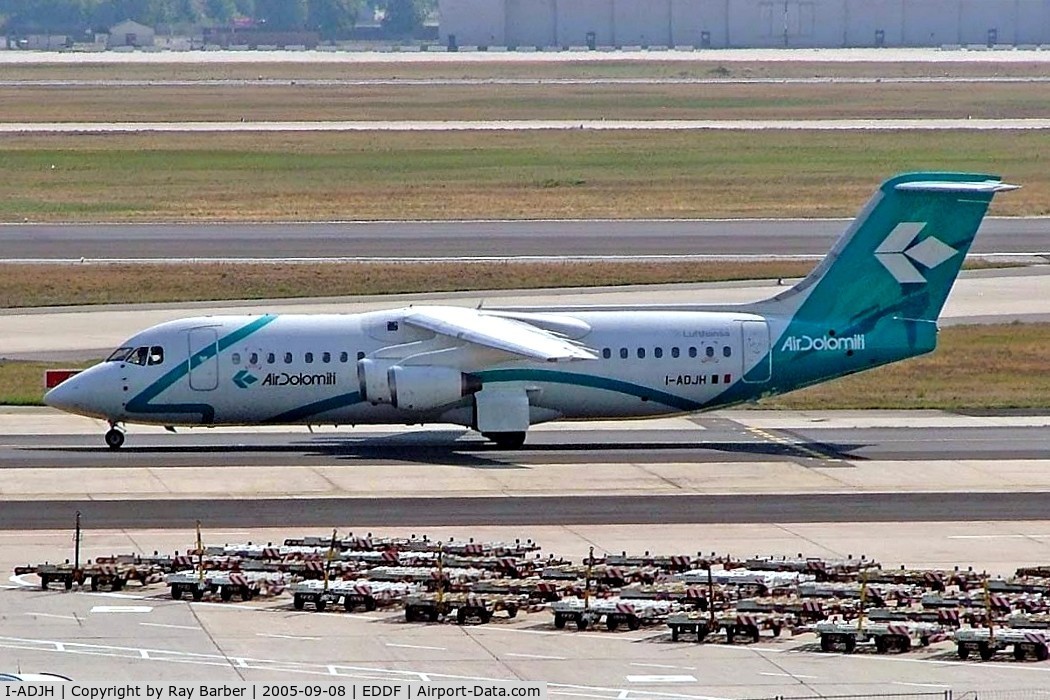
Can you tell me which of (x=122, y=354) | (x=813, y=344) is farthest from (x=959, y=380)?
(x=122, y=354)

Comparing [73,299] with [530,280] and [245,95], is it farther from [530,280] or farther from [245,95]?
[245,95]

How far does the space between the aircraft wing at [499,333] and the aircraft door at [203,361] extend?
4.64m

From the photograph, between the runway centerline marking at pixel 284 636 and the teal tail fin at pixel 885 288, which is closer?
the runway centerline marking at pixel 284 636

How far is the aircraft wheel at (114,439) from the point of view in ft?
156

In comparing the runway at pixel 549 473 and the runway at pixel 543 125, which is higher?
the runway at pixel 543 125

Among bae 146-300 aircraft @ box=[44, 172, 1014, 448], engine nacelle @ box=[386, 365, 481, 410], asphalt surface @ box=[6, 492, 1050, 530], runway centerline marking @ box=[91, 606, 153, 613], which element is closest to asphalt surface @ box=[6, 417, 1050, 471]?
bae 146-300 aircraft @ box=[44, 172, 1014, 448]

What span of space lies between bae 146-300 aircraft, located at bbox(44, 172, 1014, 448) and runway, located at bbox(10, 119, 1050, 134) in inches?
3513

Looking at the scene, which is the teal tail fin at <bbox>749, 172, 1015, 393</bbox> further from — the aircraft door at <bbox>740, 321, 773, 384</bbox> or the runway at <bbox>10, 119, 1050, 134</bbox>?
the runway at <bbox>10, 119, 1050, 134</bbox>

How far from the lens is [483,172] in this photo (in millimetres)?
114500

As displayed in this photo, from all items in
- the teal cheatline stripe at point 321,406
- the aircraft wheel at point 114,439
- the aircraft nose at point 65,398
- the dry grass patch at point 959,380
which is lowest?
the dry grass patch at point 959,380

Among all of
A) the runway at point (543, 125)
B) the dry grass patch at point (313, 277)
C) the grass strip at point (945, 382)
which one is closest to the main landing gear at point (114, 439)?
the grass strip at point (945, 382)

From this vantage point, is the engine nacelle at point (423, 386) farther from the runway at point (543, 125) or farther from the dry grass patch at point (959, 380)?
the runway at point (543, 125)

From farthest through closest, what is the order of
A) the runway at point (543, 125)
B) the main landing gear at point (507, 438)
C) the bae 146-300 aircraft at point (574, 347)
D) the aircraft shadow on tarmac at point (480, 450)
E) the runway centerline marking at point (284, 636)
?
the runway at point (543, 125)
the main landing gear at point (507, 438)
the bae 146-300 aircraft at point (574, 347)
the aircraft shadow on tarmac at point (480, 450)
the runway centerline marking at point (284, 636)

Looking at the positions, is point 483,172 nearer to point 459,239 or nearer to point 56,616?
point 459,239
